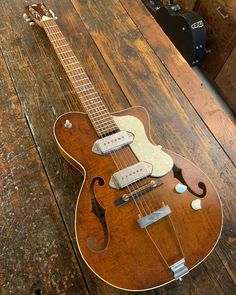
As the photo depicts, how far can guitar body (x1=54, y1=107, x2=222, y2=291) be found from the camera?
608 millimetres

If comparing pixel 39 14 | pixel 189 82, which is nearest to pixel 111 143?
pixel 189 82

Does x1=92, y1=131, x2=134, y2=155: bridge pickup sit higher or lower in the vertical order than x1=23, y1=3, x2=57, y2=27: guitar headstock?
lower

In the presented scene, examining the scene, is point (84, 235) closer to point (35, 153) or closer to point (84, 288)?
point (84, 288)

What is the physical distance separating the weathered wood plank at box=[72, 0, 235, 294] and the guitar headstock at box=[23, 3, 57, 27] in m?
0.16

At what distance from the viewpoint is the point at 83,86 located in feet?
2.91

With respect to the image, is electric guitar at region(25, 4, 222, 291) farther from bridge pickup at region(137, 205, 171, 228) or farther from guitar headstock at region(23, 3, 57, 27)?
guitar headstock at region(23, 3, 57, 27)

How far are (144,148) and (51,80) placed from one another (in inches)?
18.4

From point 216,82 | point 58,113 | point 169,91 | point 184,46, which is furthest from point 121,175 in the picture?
point 216,82

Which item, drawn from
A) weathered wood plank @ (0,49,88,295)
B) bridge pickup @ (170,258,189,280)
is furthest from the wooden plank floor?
bridge pickup @ (170,258,189,280)

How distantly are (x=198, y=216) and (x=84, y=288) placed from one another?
355 mm

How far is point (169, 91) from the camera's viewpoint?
1018mm

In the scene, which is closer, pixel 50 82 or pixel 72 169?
pixel 72 169

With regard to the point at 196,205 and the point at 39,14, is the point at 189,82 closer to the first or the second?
the point at 196,205

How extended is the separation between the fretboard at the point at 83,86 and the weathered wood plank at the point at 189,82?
36 cm
